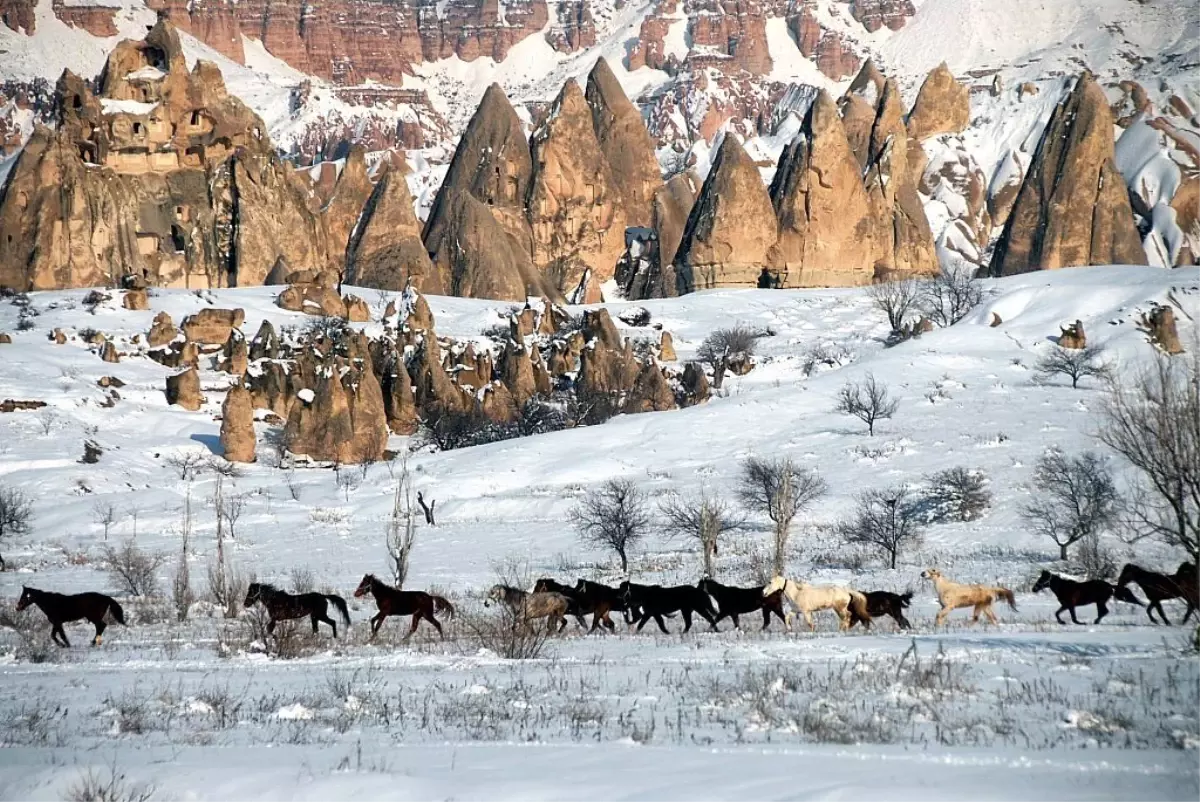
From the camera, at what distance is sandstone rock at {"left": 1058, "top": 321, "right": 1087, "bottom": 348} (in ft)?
190

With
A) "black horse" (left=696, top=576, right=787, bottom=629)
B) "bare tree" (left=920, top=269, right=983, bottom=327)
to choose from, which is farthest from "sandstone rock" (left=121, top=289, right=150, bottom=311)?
"black horse" (left=696, top=576, right=787, bottom=629)

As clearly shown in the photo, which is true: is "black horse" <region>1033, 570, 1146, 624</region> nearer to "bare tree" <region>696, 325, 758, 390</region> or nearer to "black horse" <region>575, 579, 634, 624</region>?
"black horse" <region>575, 579, 634, 624</region>

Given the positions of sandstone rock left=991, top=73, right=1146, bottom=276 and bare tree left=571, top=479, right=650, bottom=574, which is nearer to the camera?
bare tree left=571, top=479, right=650, bottom=574

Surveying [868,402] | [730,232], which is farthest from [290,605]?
[730,232]

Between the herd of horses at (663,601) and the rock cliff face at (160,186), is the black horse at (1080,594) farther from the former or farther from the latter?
the rock cliff face at (160,186)

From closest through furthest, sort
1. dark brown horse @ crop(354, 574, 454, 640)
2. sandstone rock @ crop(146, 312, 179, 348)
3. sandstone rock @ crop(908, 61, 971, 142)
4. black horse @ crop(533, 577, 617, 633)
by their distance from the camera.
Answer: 1. dark brown horse @ crop(354, 574, 454, 640)
2. black horse @ crop(533, 577, 617, 633)
3. sandstone rock @ crop(146, 312, 179, 348)
4. sandstone rock @ crop(908, 61, 971, 142)

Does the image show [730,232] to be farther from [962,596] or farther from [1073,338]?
[962,596]

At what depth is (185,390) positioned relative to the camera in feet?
189

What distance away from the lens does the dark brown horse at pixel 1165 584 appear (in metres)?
13.4

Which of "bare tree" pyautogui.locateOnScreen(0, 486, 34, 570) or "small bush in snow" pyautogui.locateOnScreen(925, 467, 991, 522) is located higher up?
"bare tree" pyautogui.locateOnScreen(0, 486, 34, 570)

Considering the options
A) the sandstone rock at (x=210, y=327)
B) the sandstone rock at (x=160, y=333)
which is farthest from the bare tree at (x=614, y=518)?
the sandstone rock at (x=160, y=333)

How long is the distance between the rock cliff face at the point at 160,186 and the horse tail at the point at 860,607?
76.1 meters

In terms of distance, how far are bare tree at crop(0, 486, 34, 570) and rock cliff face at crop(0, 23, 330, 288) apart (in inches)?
1761

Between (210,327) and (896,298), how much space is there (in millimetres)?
40860
